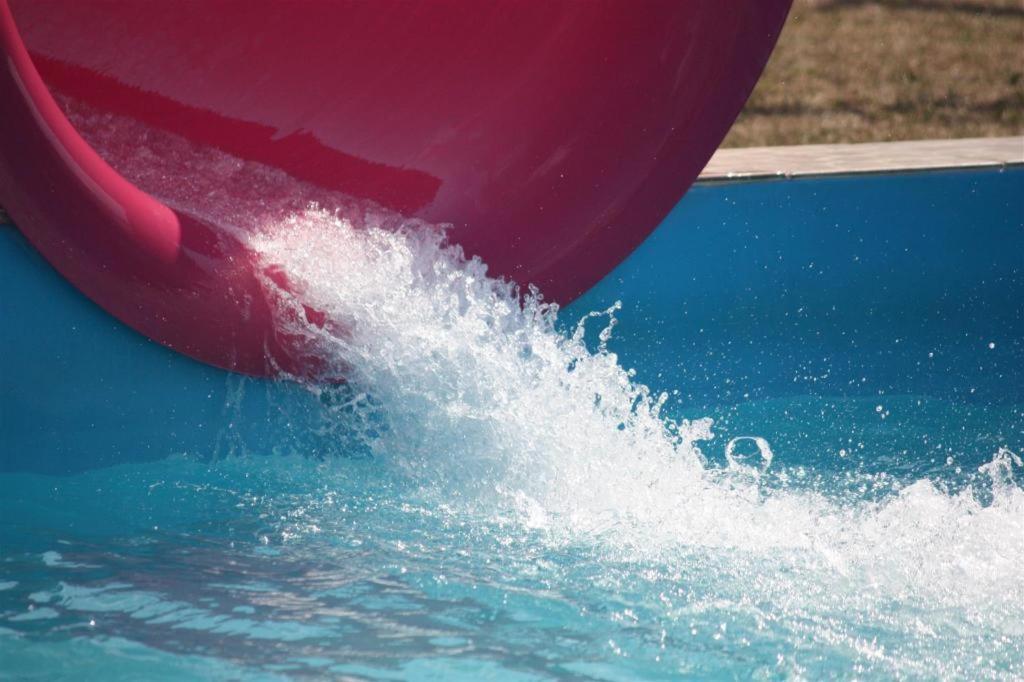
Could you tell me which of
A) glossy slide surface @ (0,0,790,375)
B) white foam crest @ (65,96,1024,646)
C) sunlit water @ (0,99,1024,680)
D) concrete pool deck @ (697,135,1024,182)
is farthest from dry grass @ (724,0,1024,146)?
white foam crest @ (65,96,1024,646)

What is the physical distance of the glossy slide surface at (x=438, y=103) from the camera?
2709 mm

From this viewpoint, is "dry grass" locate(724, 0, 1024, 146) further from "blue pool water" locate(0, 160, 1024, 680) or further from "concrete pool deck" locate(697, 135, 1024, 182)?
"blue pool water" locate(0, 160, 1024, 680)

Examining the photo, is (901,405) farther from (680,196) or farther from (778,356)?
(680,196)

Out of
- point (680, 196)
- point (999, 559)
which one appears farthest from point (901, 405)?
point (999, 559)

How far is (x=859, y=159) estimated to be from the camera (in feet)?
10.5

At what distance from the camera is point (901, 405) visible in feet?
10.1

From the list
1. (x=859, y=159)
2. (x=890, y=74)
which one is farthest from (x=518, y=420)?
(x=890, y=74)

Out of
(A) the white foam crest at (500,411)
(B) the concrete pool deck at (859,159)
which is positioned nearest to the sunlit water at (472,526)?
(A) the white foam crest at (500,411)

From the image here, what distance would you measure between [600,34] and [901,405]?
43.8 inches

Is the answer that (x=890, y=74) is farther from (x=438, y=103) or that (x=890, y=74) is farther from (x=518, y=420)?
(x=518, y=420)

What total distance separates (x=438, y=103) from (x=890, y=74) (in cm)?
290

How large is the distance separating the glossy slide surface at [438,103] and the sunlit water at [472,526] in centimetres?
8

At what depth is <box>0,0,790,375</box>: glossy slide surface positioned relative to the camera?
107 inches

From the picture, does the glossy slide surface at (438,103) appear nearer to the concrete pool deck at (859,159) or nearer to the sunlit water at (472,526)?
the sunlit water at (472,526)
